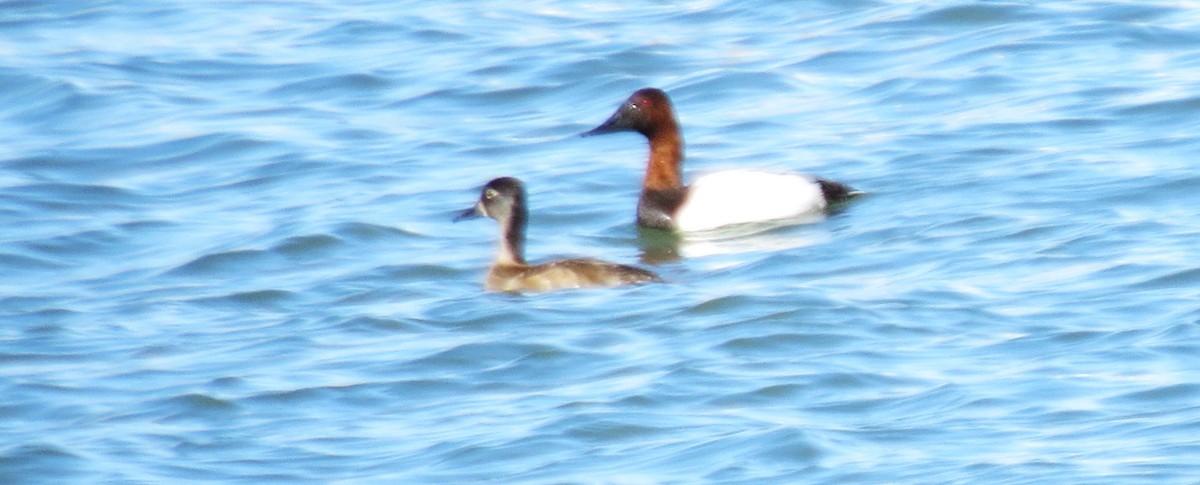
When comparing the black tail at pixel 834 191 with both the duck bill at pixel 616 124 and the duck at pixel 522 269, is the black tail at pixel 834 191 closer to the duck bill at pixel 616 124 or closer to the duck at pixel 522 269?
the duck bill at pixel 616 124

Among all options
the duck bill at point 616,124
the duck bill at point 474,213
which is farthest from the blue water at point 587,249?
the duck bill at point 616,124

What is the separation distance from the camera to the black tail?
10.8 meters

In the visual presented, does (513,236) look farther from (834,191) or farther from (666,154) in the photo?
(666,154)

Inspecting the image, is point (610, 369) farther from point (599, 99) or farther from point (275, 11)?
point (275, 11)

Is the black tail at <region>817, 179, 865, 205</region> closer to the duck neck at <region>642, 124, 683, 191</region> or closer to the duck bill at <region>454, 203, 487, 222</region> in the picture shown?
the duck neck at <region>642, 124, 683, 191</region>

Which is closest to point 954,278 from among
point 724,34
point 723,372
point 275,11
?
point 723,372

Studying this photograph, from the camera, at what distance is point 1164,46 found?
13.7 meters

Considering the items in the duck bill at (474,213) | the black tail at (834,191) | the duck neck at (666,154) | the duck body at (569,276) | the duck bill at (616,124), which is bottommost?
the duck body at (569,276)

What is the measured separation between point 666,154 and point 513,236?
1848 millimetres

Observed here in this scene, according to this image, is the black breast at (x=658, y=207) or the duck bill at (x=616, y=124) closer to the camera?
the black breast at (x=658, y=207)

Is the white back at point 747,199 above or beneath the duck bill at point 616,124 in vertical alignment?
beneath

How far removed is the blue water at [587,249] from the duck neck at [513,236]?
0.77 feet

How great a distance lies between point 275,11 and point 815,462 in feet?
33.8

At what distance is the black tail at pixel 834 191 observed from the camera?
1084cm
